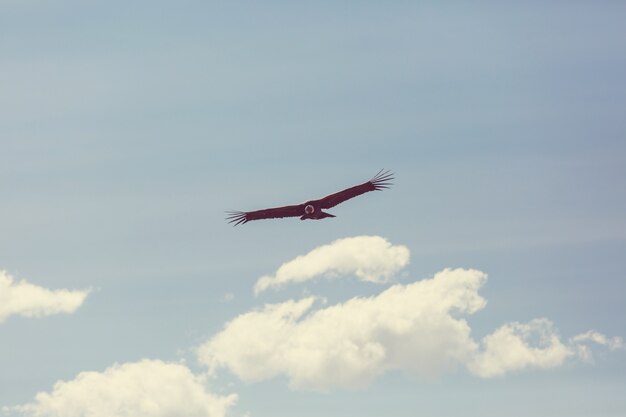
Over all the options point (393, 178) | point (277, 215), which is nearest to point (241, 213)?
point (277, 215)

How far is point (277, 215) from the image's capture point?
191625 mm

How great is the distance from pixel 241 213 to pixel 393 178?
821 inches

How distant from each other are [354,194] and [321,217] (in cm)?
559

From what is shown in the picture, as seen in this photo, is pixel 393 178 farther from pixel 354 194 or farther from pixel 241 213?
pixel 241 213

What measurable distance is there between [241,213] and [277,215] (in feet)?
15.7

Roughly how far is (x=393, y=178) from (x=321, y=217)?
10287 mm

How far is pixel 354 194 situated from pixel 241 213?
15265 millimetres

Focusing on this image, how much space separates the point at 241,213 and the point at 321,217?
39.5 ft

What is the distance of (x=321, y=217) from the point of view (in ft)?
611

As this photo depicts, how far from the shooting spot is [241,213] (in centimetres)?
19250

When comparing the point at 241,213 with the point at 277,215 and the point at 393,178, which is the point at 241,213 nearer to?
the point at 277,215

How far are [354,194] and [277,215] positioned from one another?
420 inches

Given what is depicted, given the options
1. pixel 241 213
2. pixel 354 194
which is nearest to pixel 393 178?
pixel 354 194

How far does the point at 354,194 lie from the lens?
188625 millimetres
